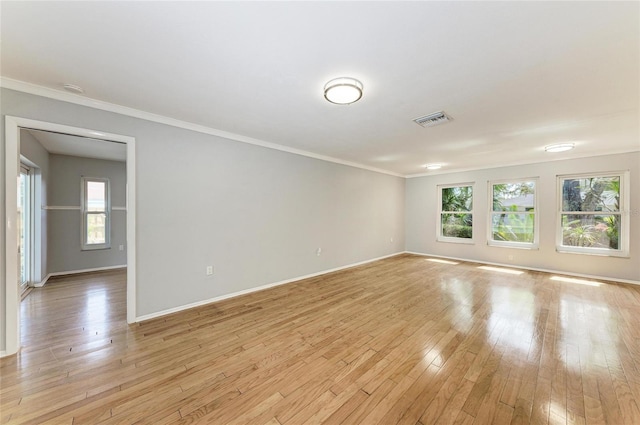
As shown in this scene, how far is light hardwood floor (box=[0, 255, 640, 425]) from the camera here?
5.12 feet

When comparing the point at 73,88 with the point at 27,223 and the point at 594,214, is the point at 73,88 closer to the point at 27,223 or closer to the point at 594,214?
the point at 27,223

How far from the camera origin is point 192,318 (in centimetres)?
291

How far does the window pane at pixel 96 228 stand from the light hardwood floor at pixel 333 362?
1.95 m

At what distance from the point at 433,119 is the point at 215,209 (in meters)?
3.19

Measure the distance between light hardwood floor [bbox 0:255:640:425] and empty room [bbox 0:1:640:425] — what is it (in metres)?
0.02

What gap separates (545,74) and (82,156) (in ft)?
25.1

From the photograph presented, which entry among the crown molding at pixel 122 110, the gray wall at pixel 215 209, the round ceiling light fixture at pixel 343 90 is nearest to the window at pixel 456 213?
the gray wall at pixel 215 209

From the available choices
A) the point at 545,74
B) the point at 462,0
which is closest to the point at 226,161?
the point at 462,0

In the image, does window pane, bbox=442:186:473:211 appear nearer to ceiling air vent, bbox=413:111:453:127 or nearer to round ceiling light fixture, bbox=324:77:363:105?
ceiling air vent, bbox=413:111:453:127

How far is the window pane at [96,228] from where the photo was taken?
5230 millimetres

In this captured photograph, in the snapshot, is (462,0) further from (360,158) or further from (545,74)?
(360,158)

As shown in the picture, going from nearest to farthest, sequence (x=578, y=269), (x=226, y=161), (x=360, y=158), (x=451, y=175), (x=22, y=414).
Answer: (x=22, y=414) → (x=226, y=161) → (x=578, y=269) → (x=360, y=158) → (x=451, y=175)

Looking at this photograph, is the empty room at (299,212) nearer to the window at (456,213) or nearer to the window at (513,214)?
the window at (513,214)

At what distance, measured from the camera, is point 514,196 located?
18.5 feet
